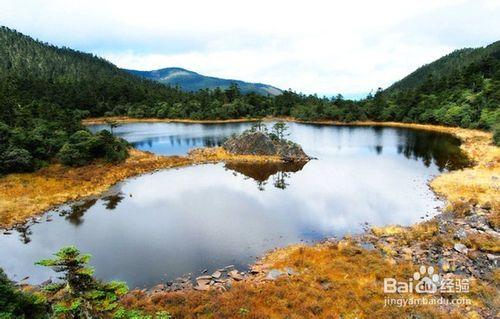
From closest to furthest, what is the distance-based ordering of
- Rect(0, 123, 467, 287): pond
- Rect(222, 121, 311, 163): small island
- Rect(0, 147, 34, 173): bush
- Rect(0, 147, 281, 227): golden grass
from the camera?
Rect(0, 123, 467, 287): pond < Rect(0, 147, 281, 227): golden grass < Rect(0, 147, 34, 173): bush < Rect(222, 121, 311, 163): small island

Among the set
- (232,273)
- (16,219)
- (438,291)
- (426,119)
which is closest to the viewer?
(438,291)

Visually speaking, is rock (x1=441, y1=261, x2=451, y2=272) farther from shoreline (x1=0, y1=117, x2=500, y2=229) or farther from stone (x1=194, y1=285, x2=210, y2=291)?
stone (x1=194, y1=285, x2=210, y2=291)

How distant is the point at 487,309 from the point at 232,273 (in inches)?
532

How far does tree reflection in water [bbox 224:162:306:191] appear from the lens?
41.8 m

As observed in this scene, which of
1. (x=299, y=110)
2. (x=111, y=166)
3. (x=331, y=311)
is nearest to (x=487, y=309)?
(x=331, y=311)

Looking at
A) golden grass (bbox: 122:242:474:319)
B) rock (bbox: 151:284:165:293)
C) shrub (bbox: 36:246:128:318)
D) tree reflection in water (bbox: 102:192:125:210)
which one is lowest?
rock (bbox: 151:284:165:293)

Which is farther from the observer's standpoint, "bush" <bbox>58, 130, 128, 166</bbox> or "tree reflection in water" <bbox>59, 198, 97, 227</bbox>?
"bush" <bbox>58, 130, 128, 166</bbox>

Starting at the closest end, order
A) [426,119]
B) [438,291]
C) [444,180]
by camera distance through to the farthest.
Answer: [438,291], [444,180], [426,119]

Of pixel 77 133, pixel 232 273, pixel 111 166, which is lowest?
pixel 232 273

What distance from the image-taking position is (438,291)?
56.9ft

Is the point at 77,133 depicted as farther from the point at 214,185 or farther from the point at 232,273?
the point at 232,273

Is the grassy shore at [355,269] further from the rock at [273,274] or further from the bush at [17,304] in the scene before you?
the bush at [17,304]

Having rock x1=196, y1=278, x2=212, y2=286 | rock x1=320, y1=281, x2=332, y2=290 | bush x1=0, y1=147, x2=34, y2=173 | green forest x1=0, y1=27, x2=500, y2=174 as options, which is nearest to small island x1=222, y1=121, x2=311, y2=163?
green forest x1=0, y1=27, x2=500, y2=174

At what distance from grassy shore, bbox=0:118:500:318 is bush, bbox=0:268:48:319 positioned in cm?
420
